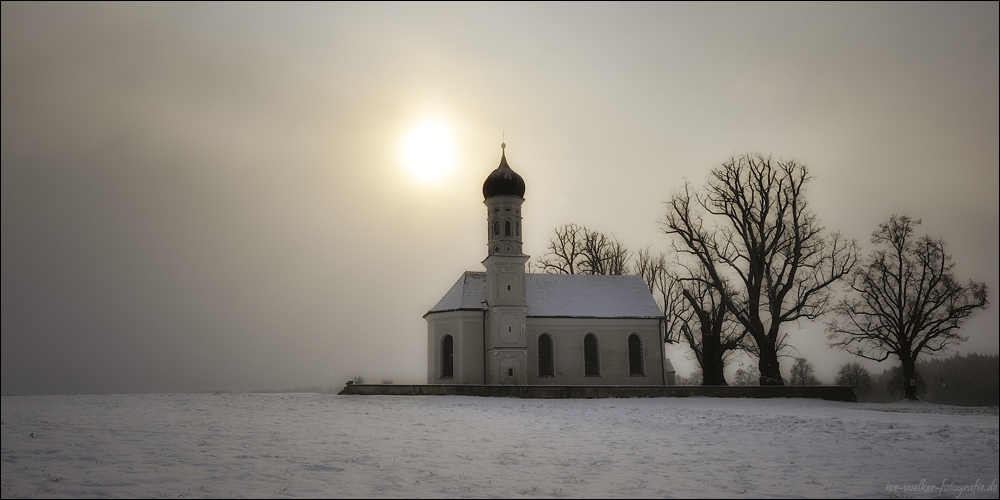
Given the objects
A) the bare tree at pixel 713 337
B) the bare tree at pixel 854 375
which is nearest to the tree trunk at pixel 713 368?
the bare tree at pixel 713 337

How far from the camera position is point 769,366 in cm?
3512

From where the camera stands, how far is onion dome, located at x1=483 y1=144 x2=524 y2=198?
3897cm

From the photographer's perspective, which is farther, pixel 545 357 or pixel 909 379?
pixel 545 357

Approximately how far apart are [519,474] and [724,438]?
6913 millimetres

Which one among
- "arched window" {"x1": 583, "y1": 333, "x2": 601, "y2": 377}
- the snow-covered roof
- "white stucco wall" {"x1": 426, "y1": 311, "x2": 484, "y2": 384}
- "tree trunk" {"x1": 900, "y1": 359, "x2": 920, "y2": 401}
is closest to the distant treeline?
"tree trunk" {"x1": 900, "y1": 359, "x2": 920, "y2": 401}

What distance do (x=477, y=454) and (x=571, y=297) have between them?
88.1ft

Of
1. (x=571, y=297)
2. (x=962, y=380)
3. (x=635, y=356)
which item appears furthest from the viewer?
(x=571, y=297)

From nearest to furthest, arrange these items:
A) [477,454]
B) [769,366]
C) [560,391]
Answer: [477,454] → [560,391] → [769,366]

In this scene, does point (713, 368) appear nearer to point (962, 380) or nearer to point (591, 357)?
point (591, 357)

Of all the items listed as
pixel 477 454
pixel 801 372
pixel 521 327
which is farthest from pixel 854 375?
pixel 477 454

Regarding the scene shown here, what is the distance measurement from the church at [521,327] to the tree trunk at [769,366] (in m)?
5.79

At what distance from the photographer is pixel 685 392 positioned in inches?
1195

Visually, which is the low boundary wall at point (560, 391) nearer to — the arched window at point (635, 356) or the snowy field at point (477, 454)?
the arched window at point (635, 356)

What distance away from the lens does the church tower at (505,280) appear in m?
36.4
